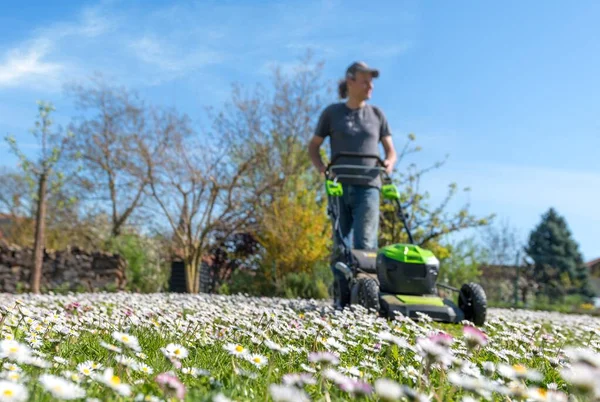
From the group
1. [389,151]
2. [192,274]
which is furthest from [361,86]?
[192,274]

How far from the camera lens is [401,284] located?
594 cm

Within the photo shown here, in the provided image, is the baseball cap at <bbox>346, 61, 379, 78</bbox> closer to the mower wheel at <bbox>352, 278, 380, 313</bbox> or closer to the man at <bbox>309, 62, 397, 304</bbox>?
the man at <bbox>309, 62, 397, 304</bbox>

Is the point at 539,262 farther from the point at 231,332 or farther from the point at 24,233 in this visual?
the point at 231,332

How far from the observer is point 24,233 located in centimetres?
2038

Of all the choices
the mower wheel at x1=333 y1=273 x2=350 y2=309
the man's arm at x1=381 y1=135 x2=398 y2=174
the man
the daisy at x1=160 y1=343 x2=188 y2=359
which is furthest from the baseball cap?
the daisy at x1=160 y1=343 x2=188 y2=359

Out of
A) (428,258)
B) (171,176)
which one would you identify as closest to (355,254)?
(428,258)

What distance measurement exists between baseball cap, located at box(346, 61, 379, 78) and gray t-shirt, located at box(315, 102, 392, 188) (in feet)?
1.37

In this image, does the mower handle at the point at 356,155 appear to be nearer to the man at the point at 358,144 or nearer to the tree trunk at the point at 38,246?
the man at the point at 358,144

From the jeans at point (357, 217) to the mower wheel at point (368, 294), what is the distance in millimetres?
755

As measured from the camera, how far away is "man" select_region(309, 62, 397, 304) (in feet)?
22.8

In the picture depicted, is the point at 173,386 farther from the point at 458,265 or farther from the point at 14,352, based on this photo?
the point at 458,265

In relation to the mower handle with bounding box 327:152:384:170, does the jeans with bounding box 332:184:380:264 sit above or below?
below

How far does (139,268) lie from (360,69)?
9.63 metres

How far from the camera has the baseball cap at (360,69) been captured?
7090 millimetres
